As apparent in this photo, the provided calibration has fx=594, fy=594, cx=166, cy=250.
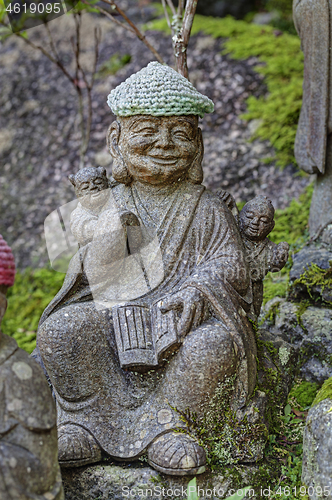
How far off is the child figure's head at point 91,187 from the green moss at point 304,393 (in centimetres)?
185

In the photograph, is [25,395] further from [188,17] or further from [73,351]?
[188,17]

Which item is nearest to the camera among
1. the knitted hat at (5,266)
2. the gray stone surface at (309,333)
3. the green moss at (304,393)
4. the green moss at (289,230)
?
the knitted hat at (5,266)

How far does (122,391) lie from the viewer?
10.3ft

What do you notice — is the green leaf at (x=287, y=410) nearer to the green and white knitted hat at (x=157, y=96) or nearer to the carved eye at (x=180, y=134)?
the carved eye at (x=180, y=134)

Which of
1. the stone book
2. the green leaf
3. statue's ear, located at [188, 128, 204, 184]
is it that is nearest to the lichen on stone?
the green leaf

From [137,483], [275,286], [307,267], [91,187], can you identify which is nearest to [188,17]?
[91,187]

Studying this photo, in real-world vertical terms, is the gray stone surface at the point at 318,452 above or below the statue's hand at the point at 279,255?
below

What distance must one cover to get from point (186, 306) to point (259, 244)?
79cm

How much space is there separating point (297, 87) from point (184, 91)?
4.19 metres

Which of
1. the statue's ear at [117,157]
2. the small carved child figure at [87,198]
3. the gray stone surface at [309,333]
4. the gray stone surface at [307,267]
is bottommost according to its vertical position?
the gray stone surface at [309,333]

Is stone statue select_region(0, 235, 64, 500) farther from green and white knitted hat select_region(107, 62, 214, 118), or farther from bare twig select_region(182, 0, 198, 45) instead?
bare twig select_region(182, 0, 198, 45)

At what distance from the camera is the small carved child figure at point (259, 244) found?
3529mm

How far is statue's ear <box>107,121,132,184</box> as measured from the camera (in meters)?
3.47

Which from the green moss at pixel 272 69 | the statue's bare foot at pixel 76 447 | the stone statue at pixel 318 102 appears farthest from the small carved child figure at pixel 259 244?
the green moss at pixel 272 69
